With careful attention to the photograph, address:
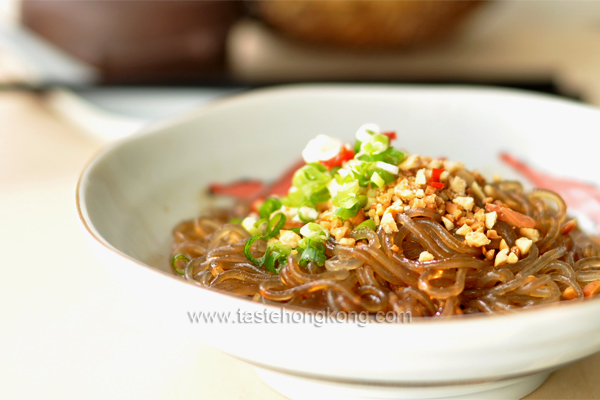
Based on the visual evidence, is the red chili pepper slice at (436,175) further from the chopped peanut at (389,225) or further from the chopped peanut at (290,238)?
the chopped peanut at (290,238)

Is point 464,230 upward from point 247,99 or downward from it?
upward

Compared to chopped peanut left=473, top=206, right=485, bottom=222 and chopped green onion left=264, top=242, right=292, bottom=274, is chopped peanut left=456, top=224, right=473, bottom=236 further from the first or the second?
chopped green onion left=264, top=242, right=292, bottom=274

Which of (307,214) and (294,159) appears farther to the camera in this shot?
(294,159)

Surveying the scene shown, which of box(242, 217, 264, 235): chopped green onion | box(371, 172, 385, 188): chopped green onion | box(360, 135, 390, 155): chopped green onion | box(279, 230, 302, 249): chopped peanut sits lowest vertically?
box(242, 217, 264, 235): chopped green onion

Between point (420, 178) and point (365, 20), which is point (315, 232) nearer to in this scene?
point (420, 178)

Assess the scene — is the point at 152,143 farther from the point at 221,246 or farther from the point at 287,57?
the point at 287,57

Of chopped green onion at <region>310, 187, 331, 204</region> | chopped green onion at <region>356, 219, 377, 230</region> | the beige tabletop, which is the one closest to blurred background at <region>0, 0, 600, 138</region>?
the beige tabletop

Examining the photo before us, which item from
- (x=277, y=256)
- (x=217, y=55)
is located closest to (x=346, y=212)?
(x=277, y=256)

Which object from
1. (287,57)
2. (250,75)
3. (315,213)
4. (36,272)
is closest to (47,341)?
(36,272)
